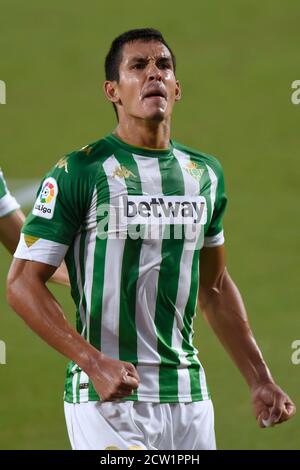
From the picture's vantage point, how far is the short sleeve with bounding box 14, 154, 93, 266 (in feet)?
18.2

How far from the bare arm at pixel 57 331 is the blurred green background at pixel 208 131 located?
3233 mm

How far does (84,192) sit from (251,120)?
9904 millimetres

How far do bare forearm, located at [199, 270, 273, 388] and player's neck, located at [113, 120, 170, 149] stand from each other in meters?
0.74

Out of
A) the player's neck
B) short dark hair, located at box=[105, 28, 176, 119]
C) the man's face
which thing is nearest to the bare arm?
the player's neck

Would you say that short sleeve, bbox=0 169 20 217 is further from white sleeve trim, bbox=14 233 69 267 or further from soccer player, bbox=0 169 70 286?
white sleeve trim, bbox=14 233 69 267

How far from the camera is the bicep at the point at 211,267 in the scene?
20.0 ft

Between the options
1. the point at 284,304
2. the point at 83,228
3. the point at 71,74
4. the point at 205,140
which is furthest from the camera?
the point at 71,74

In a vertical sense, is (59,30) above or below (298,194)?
above

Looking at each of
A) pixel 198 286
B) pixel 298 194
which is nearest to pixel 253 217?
pixel 298 194

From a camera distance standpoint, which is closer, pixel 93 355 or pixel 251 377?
pixel 93 355

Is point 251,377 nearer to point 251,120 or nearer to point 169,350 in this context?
point 169,350

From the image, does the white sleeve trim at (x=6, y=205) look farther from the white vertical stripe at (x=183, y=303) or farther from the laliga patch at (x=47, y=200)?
the white vertical stripe at (x=183, y=303)

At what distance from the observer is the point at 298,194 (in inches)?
536

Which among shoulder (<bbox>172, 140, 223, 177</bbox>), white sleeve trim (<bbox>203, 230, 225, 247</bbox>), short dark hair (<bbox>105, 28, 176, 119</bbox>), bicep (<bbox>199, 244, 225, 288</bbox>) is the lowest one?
bicep (<bbox>199, 244, 225, 288</bbox>)
